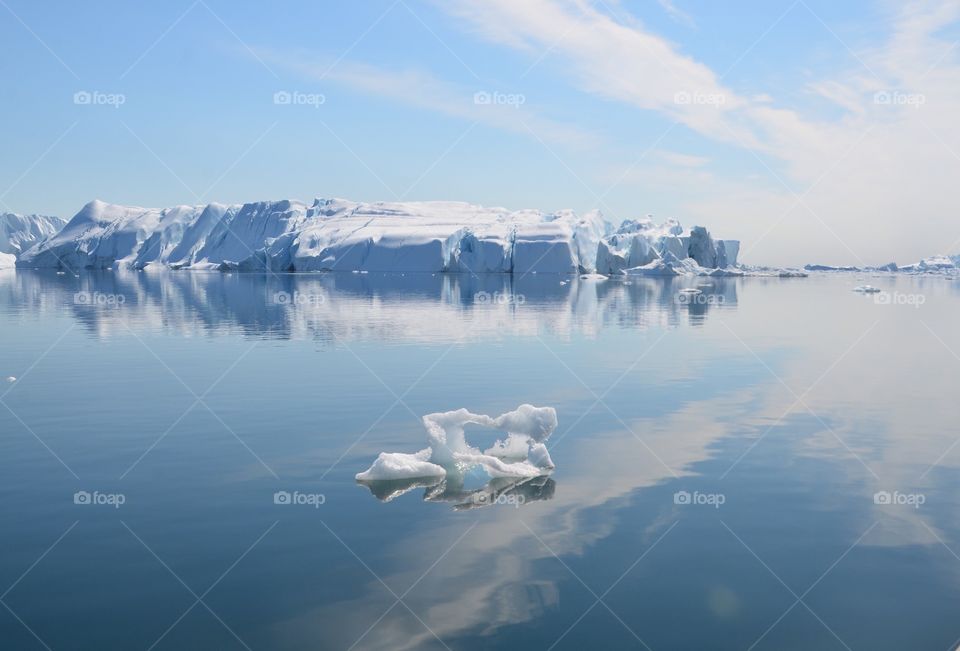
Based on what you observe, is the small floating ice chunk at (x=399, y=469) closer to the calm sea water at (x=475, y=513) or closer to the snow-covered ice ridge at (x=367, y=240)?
the calm sea water at (x=475, y=513)

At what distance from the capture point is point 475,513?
362 inches

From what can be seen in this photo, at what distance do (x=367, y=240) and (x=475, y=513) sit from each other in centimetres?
12381

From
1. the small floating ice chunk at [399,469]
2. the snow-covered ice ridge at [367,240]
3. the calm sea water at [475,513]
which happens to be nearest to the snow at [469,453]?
the small floating ice chunk at [399,469]

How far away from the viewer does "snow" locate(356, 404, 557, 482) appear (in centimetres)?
1029

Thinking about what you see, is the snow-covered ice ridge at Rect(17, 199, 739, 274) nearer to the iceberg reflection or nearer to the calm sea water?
the calm sea water

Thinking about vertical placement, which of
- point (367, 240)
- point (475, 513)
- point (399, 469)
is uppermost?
point (367, 240)

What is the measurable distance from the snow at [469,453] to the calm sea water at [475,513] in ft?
1.07

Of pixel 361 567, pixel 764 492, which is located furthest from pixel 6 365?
pixel 764 492

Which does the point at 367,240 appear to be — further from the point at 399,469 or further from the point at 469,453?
the point at 399,469

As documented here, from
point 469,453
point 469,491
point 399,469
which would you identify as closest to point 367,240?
point 469,453

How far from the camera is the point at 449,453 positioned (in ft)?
35.0

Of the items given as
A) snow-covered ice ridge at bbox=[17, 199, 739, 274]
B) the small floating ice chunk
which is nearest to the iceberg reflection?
the small floating ice chunk

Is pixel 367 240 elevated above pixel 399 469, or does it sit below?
above

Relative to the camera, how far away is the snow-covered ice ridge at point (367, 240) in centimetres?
11288
